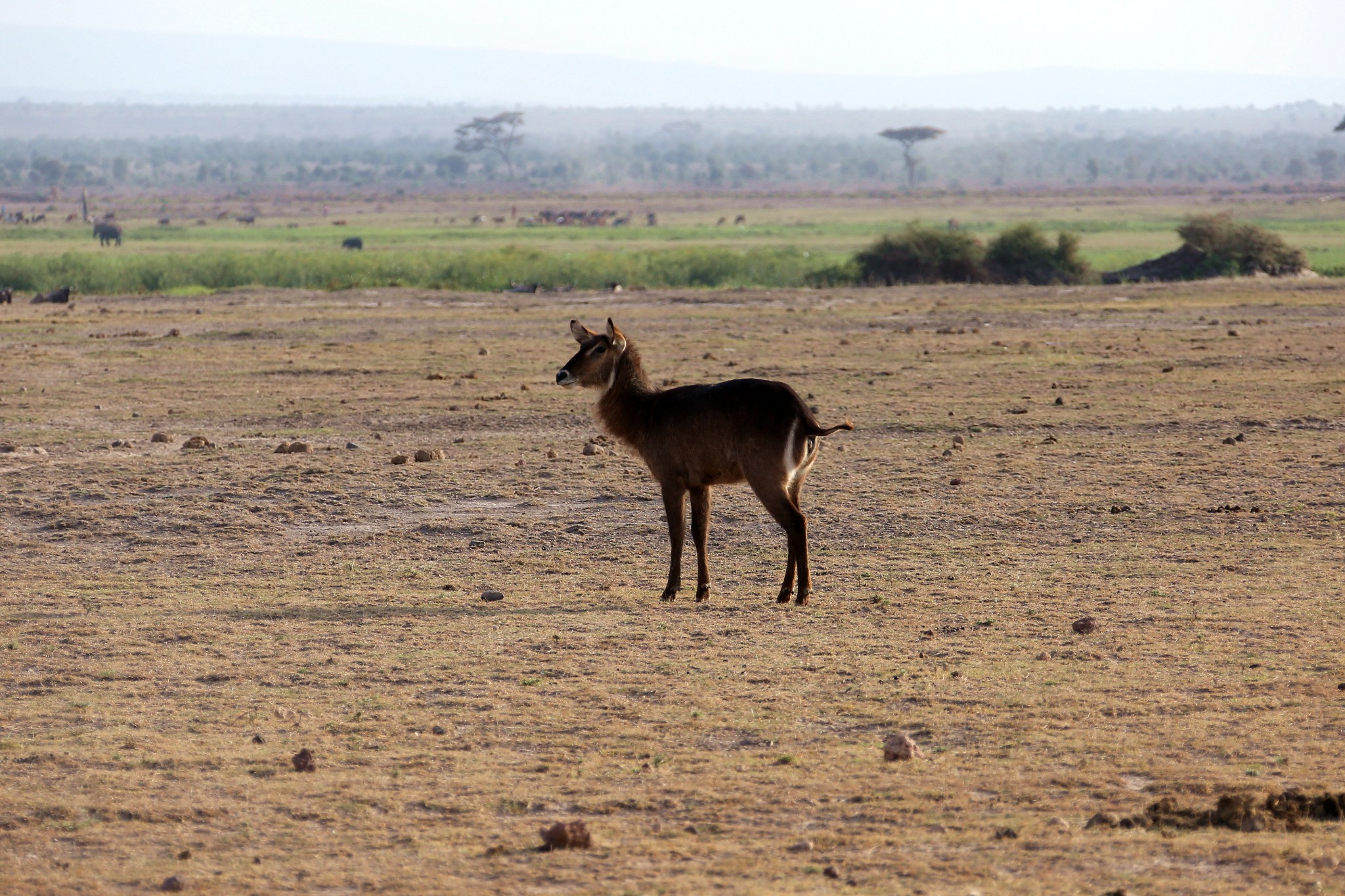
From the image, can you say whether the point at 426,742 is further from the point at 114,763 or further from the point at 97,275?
the point at 97,275

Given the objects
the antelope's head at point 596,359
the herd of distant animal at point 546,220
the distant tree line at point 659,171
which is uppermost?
the distant tree line at point 659,171

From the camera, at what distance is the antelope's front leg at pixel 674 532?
9.90 metres

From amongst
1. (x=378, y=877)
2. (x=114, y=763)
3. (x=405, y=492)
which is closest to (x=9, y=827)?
(x=114, y=763)

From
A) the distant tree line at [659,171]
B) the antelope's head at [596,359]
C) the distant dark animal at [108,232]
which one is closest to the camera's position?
the antelope's head at [596,359]

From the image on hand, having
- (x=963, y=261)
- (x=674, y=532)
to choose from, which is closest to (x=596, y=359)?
(x=674, y=532)

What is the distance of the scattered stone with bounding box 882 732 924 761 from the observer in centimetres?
652

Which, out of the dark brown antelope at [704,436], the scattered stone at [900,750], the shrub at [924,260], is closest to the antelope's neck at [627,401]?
the dark brown antelope at [704,436]

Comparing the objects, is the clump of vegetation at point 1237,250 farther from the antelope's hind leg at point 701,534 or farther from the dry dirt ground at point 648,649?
the antelope's hind leg at point 701,534

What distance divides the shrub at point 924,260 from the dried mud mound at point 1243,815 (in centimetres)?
3423

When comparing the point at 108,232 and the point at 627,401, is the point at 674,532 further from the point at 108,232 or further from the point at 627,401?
the point at 108,232

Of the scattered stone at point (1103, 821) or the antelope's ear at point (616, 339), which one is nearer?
the scattered stone at point (1103, 821)

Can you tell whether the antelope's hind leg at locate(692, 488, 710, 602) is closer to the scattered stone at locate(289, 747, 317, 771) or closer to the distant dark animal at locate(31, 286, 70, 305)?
the scattered stone at locate(289, 747, 317, 771)

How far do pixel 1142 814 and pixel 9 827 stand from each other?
13.9ft

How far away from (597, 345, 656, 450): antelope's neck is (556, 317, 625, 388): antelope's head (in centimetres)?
4
